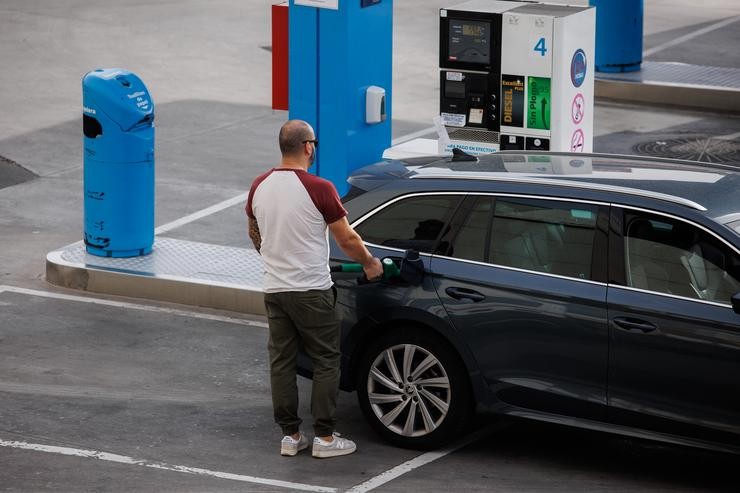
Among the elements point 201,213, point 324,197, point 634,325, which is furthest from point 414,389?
point 201,213

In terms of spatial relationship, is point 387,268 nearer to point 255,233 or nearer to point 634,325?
point 255,233

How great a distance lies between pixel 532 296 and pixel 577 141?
4.07 metres

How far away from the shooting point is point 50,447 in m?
8.20

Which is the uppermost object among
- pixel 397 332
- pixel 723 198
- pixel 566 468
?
pixel 723 198

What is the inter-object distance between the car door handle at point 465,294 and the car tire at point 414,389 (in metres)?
0.27

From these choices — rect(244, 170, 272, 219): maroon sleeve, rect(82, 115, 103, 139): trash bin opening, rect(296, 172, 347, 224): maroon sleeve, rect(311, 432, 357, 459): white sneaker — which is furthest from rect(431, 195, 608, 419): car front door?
rect(82, 115, 103, 139): trash bin opening

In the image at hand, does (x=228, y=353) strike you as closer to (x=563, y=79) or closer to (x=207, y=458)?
(x=207, y=458)

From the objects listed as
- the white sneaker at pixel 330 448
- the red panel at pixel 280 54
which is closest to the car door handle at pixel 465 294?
the white sneaker at pixel 330 448

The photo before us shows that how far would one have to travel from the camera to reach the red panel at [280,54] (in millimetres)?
10922

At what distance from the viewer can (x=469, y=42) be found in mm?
11367

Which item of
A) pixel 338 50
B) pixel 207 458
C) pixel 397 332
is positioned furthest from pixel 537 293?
pixel 338 50

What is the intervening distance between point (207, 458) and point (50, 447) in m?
0.89

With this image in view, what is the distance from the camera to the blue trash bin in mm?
11211

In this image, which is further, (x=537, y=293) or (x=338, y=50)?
(x=338, y=50)
